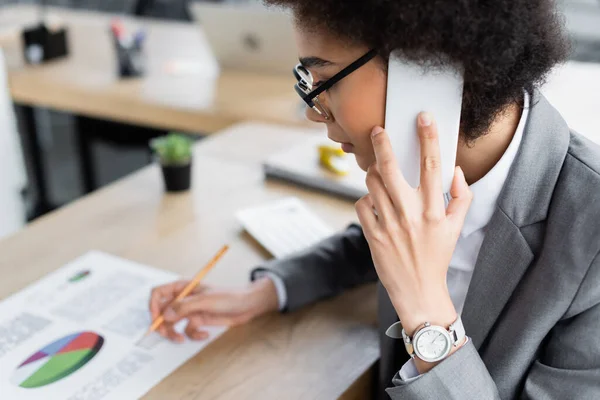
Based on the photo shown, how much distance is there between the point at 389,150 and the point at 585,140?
0.94ft

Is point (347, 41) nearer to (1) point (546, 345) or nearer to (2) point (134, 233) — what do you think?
(1) point (546, 345)

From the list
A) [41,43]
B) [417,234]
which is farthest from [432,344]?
[41,43]

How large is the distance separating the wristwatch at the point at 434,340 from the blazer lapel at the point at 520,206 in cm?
10

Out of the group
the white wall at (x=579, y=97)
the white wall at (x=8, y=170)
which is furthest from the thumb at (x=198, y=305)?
the white wall at (x=8, y=170)

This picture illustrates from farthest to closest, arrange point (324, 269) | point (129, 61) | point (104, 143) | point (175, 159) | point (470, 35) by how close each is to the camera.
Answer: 1. point (104, 143)
2. point (129, 61)
3. point (175, 159)
4. point (324, 269)
5. point (470, 35)

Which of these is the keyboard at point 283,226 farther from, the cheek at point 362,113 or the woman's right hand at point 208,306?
the cheek at point 362,113

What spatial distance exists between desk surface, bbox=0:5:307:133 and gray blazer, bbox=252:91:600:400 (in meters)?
1.09

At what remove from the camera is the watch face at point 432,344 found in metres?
0.79

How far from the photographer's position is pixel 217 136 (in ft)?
5.86

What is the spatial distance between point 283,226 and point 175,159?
300 mm

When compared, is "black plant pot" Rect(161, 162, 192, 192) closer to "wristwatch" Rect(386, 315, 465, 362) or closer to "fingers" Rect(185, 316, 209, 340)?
"fingers" Rect(185, 316, 209, 340)

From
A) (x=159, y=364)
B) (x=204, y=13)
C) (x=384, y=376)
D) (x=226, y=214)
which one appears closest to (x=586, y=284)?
(x=384, y=376)

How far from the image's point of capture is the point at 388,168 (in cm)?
80

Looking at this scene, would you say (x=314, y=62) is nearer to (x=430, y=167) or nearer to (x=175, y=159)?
(x=430, y=167)
